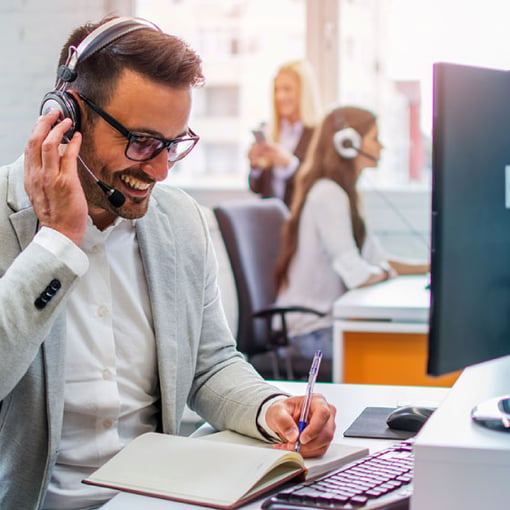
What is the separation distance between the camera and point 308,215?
10.1ft

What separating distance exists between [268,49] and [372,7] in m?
0.56

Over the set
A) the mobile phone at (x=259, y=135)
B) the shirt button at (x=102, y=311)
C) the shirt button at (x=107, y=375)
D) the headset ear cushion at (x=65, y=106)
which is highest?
the mobile phone at (x=259, y=135)

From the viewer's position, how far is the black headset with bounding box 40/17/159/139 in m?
1.22

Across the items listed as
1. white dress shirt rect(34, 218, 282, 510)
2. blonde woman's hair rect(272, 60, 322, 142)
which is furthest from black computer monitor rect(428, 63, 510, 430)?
blonde woman's hair rect(272, 60, 322, 142)

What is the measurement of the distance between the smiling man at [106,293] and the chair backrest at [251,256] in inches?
52.4

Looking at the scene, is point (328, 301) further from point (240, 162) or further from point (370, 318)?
point (240, 162)

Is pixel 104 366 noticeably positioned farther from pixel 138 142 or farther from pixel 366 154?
pixel 366 154

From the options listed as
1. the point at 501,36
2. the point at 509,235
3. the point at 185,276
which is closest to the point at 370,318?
the point at 185,276

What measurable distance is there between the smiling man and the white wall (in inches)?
71.2

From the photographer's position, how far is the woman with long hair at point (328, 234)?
9.77 feet

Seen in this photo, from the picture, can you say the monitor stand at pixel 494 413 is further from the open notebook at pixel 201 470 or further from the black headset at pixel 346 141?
the black headset at pixel 346 141

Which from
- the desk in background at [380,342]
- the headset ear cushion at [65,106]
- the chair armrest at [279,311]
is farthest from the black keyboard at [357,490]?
the chair armrest at [279,311]

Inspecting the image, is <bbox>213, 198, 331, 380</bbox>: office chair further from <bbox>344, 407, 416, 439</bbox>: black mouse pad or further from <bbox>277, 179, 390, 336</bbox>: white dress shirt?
<bbox>344, 407, 416, 439</bbox>: black mouse pad

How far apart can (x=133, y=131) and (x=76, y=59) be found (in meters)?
0.14
